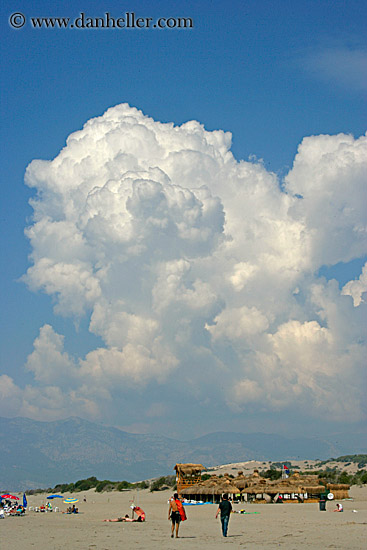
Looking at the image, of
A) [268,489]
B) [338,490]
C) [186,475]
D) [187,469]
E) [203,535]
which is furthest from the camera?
[187,469]

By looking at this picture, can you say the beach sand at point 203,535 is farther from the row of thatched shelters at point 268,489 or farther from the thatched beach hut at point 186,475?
the thatched beach hut at point 186,475

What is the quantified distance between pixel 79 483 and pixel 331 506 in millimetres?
63849

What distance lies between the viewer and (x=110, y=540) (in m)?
21.8

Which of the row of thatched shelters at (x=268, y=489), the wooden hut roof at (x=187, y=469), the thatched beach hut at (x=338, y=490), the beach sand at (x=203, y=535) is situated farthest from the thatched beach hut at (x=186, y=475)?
the beach sand at (x=203, y=535)

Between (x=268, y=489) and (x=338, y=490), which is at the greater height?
(x=268, y=489)

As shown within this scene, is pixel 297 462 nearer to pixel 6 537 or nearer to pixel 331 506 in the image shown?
pixel 331 506

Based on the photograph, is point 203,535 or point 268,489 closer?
point 203,535

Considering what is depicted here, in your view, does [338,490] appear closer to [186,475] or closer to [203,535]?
[186,475]

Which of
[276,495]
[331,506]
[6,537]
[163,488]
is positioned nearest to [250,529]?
[6,537]

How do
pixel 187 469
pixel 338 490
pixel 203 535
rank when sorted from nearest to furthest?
pixel 203 535
pixel 338 490
pixel 187 469

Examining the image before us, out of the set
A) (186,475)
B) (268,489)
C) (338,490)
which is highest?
(186,475)

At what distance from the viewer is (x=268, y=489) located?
50938mm

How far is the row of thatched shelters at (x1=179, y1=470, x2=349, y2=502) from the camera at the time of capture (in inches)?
1967

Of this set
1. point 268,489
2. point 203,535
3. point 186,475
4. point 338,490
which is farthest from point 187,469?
point 203,535
